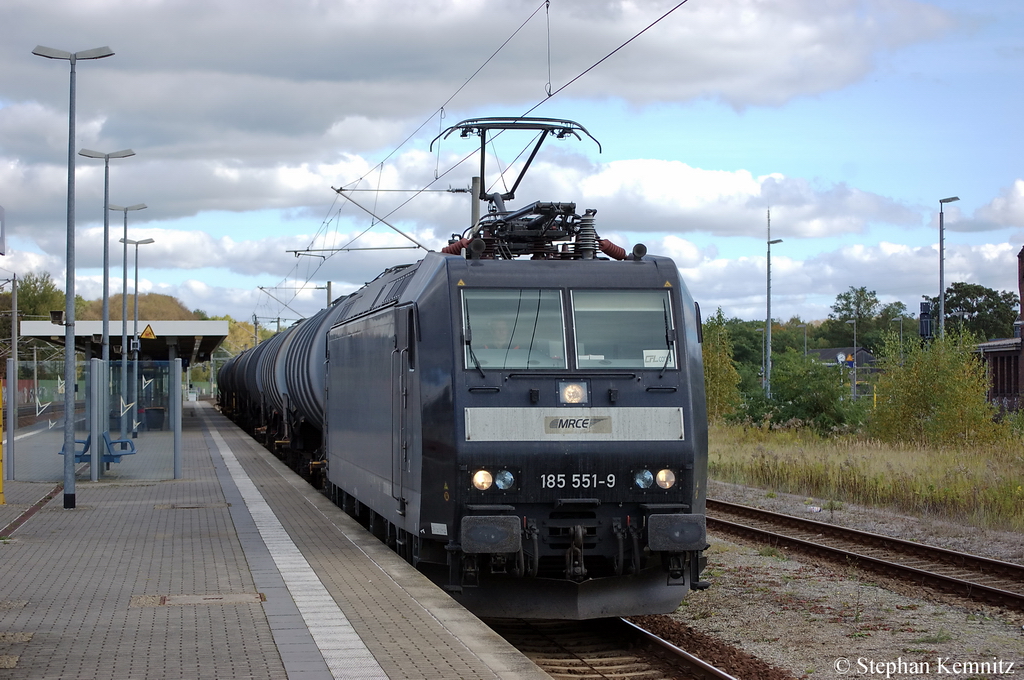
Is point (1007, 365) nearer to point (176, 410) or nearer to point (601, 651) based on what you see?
point (176, 410)

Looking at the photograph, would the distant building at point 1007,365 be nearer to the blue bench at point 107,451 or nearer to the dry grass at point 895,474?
the dry grass at point 895,474

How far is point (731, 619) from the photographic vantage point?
34.3ft

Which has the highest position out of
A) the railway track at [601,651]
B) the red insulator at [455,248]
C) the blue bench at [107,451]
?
the red insulator at [455,248]

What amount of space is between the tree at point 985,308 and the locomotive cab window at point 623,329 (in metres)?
95.7

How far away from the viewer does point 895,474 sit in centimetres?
2053

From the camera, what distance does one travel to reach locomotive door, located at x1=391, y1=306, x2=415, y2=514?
390 inches

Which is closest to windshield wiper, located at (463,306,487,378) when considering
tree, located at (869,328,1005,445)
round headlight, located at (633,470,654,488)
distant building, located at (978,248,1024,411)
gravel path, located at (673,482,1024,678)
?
round headlight, located at (633,470,654,488)

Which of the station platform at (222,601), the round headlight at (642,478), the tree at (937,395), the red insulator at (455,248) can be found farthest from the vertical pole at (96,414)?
the tree at (937,395)

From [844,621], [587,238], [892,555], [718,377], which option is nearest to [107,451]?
[587,238]

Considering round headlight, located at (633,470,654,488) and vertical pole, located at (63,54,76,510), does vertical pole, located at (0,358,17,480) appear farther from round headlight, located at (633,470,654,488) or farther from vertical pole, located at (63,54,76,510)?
round headlight, located at (633,470,654,488)

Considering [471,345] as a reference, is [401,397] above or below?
below

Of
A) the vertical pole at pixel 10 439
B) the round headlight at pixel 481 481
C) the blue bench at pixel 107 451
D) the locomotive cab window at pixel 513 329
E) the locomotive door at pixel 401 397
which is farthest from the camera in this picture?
the blue bench at pixel 107 451

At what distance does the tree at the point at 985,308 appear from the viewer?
99.8 meters

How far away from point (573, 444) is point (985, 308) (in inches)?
3960
